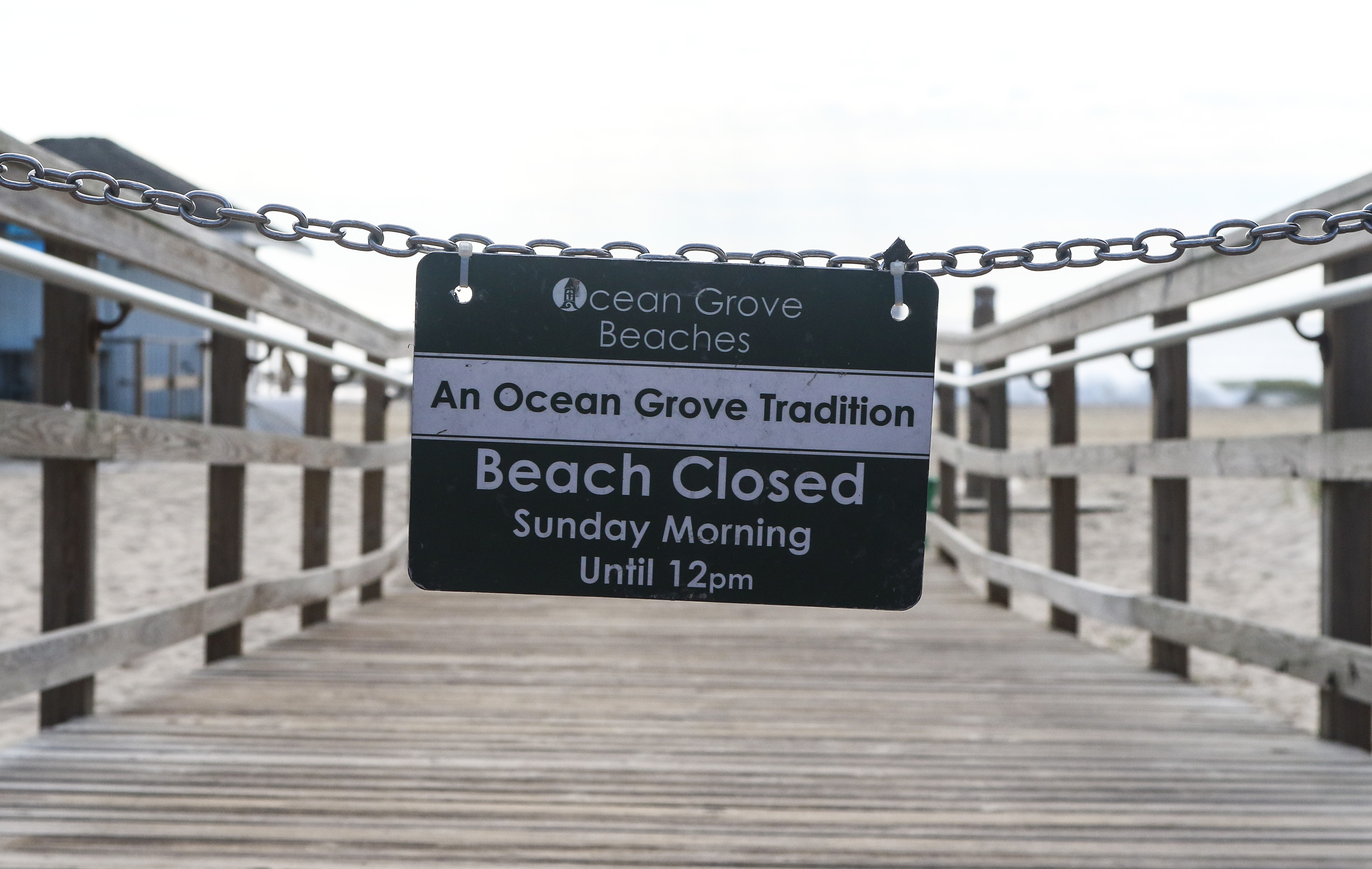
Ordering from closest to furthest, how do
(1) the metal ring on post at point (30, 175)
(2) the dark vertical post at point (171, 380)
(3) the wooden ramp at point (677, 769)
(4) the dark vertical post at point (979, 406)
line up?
1. (1) the metal ring on post at point (30, 175)
2. (3) the wooden ramp at point (677, 769)
3. (4) the dark vertical post at point (979, 406)
4. (2) the dark vertical post at point (171, 380)

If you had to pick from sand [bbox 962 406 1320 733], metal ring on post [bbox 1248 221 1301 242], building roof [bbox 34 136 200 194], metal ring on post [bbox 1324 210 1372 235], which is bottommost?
sand [bbox 962 406 1320 733]

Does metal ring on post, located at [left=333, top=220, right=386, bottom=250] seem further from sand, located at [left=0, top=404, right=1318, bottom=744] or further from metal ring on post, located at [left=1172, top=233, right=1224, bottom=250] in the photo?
sand, located at [left=0, top=404, right=1318, bottom=744]

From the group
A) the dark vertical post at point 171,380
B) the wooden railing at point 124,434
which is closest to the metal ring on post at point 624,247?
the wooden railing at point 124,434

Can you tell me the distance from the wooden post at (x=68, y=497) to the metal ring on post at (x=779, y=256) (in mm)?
2120

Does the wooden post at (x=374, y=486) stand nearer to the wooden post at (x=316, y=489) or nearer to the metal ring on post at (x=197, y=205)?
the wooden post at (x=316, y=489)

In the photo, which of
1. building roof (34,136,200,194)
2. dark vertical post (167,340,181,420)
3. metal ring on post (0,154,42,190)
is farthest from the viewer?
dark vertical post (167,340,181,420)

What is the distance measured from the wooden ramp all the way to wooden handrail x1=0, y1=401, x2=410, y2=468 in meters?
0.68

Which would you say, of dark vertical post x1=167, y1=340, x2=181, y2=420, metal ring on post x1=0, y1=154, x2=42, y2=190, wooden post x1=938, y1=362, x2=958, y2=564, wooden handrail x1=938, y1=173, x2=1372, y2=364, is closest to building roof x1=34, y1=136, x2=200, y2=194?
metal ring on post x1=0, y1=154, x2=42, y2=190

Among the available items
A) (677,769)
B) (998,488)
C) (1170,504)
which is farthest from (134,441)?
(998,488)

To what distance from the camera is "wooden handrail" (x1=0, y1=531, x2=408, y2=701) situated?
2.65 m

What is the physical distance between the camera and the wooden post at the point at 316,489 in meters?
4.67

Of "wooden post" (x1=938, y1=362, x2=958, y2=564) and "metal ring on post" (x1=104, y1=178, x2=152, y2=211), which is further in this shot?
"wooden post" (x1=938, y1=362, x2=958, y2=564)

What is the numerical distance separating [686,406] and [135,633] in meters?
2.19

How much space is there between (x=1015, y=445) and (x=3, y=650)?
22913 mm
